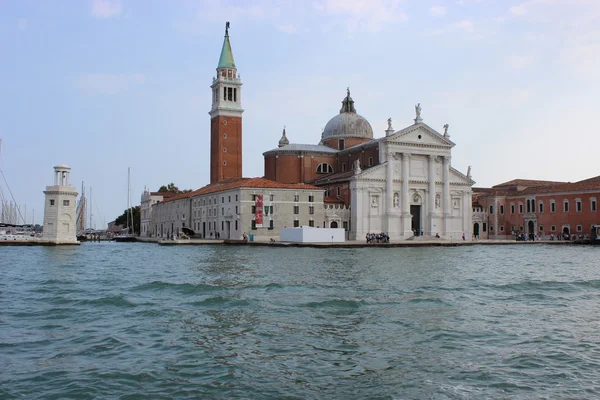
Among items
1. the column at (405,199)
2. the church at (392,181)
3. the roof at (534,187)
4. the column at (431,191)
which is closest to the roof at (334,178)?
the church at (392,181)

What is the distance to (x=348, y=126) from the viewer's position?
60.4 metres

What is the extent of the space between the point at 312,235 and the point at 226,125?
76.5 feet

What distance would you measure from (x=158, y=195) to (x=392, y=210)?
3315cm

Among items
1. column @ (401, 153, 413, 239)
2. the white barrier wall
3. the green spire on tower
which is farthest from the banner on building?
the green spire on tower

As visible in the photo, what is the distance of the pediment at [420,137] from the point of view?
1961 inches

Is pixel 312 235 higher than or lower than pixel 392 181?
lower

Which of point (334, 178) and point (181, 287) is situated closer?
point (181, 287)

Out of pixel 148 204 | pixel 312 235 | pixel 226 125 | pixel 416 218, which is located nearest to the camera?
pixel 312 235

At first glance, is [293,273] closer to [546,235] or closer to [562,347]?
[562,347]

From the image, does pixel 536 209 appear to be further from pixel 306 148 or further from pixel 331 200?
pixel 306 148

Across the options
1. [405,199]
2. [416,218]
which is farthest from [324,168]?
[416,218]

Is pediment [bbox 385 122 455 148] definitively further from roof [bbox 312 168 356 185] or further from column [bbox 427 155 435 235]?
roof [bbox 312 168 356 185]

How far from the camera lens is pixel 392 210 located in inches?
1953

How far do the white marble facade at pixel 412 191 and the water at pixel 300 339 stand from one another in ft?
103
